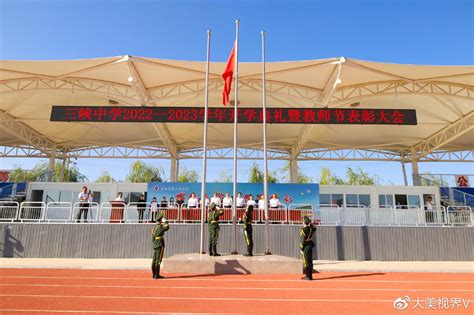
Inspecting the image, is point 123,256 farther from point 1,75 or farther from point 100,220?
point 1,75

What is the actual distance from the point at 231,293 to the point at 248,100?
585 inches

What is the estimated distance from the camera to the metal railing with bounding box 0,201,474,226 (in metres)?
13.8

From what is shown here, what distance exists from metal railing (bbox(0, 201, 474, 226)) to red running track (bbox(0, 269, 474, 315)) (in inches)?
143

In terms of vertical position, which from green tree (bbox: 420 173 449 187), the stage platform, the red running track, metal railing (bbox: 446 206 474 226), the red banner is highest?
the red banner

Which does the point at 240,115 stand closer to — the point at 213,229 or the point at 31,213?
the point at 213,229

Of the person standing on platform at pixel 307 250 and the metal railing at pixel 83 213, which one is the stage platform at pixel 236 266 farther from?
the metal railing at pixel 83 213

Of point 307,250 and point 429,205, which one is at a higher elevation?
point 429,205

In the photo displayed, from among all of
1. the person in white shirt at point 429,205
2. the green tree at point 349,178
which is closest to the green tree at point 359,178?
the green tree at point 349,178

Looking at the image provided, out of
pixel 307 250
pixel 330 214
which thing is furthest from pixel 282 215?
pixel 307 250

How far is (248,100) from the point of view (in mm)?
20703

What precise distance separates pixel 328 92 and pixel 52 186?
17.6 metres

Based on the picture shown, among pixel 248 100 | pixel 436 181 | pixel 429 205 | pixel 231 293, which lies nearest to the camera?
pixel 231 293

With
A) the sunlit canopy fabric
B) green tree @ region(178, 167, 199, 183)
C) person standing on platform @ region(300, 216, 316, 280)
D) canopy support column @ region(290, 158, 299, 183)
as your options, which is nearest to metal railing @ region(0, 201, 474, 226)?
person standing on platform @ region(300, 216, 316, 280)

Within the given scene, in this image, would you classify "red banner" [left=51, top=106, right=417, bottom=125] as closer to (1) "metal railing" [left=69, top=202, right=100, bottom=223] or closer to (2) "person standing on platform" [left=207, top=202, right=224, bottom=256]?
(2) "person standing on platform" [left=207, top=202, right=224, bottom=256]
